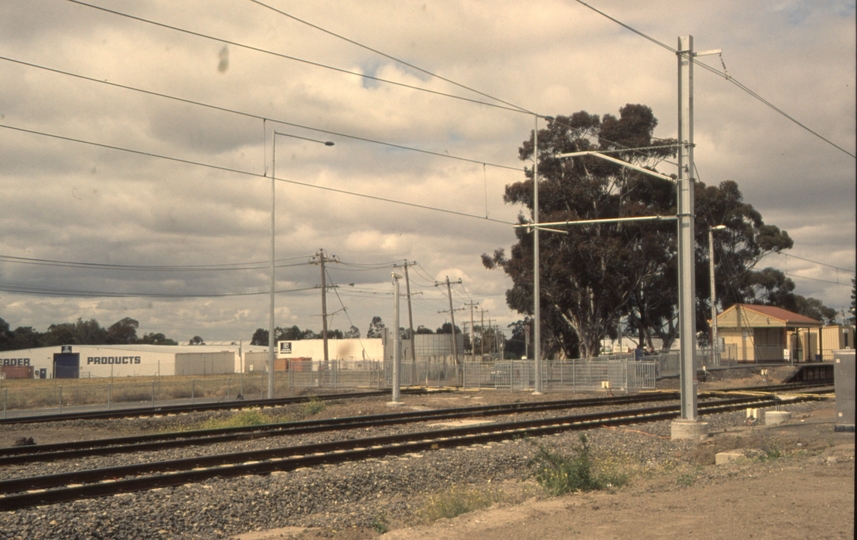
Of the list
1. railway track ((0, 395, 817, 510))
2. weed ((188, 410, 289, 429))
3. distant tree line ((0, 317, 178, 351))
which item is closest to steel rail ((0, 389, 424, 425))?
weed ((188, 410, 289, 429))

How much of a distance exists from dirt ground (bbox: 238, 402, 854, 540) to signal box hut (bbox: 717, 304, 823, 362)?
5011 cm

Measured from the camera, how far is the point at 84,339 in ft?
465

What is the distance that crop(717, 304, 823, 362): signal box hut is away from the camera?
62.3 meters

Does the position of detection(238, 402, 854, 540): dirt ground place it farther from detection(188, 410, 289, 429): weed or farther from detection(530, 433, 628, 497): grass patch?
detection(188, 410, 289, 429): weed

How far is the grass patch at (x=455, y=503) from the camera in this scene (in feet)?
34.4

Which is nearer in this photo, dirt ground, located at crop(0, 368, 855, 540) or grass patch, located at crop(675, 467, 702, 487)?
dirt ground, located at crop(0, 368, 855, 540)

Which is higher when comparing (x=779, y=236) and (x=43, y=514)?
(x=779, y=236)

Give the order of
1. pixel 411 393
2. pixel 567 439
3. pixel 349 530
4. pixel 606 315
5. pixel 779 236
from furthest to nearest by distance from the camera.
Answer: pixel 779 236, pixel 606 315, pixel 411 393, pixel 567 439, pixel 349 530

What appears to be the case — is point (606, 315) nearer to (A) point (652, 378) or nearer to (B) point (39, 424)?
(A) point (652, 378)

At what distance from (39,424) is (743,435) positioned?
70.5 ft

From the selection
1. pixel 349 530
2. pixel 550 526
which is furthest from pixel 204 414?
pixel 550 526

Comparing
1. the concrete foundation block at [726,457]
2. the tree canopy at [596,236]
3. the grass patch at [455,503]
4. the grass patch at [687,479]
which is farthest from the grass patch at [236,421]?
the tree canopy at [596,236]

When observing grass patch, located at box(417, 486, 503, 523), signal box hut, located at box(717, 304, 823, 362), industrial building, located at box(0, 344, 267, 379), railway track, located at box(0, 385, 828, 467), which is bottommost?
industrial building, located at box(0, 344, 267, 379)

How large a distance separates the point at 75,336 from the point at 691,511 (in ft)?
471
